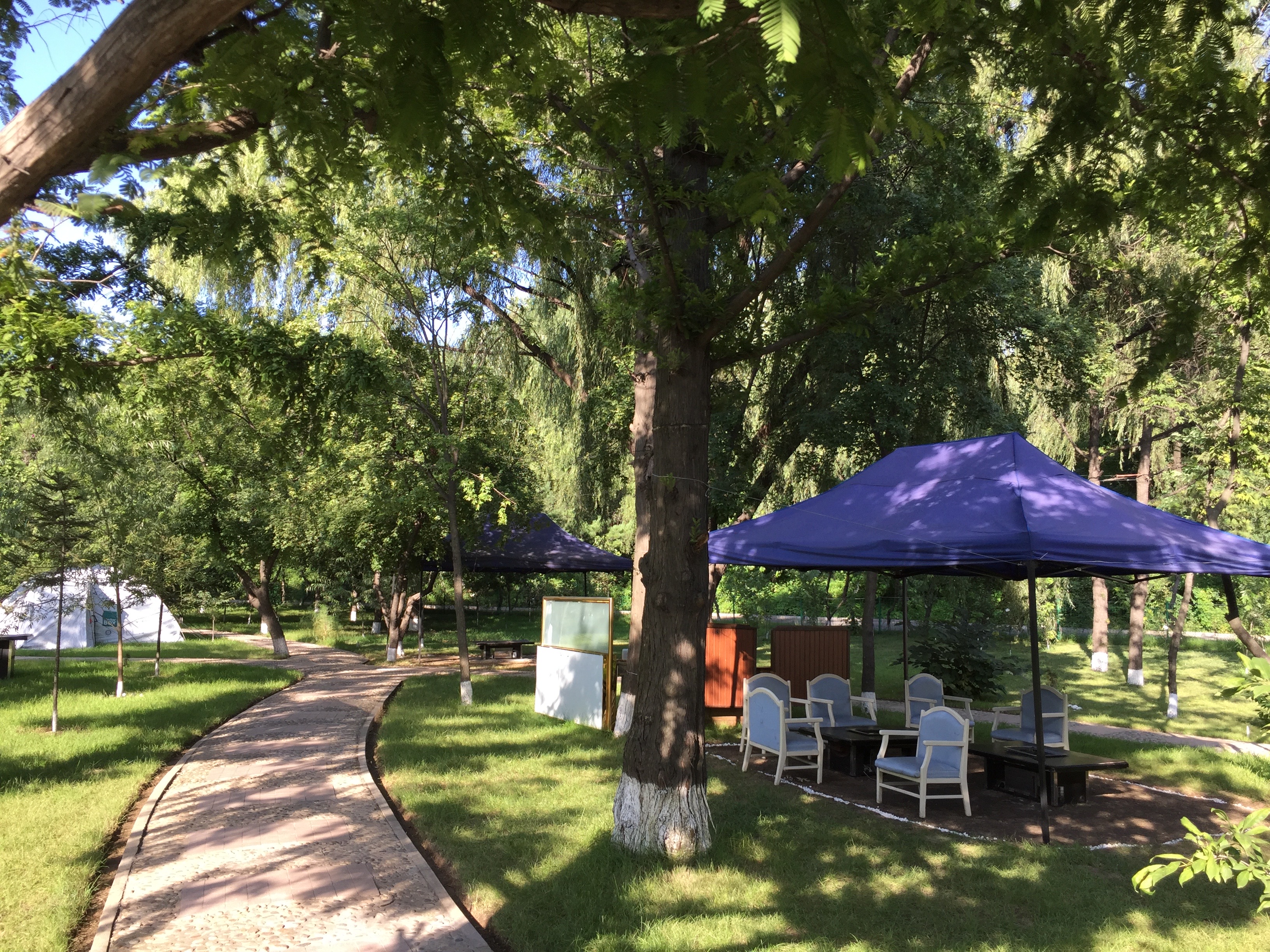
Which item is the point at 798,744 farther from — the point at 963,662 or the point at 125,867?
the point at 963,662

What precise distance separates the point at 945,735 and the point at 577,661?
18.1 ft

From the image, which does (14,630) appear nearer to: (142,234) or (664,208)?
(142,234)

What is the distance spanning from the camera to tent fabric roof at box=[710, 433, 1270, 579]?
293 inches

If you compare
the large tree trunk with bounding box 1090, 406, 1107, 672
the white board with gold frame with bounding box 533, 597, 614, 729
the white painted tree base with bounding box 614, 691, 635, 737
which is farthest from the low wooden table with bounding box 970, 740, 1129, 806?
the large tree trunk with bounding box 1090, 406, 1107, 672

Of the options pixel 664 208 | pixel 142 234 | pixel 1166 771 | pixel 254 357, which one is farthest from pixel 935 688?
pixel 142 234

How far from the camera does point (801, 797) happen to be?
813 cm

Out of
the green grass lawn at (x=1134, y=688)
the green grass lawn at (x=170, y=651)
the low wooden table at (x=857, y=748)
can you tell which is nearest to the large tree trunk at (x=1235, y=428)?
the green grass lawn at (x=1134, y=688)

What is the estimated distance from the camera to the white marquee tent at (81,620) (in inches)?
812

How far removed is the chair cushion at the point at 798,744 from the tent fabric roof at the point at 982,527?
5.63ft

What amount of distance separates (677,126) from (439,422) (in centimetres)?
1203

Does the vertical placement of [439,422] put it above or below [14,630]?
above

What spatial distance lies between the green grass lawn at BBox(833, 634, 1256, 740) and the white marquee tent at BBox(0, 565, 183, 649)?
1619 centimetres

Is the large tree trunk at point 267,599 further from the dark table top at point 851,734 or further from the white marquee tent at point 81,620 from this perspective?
the dark table top at point 851,734

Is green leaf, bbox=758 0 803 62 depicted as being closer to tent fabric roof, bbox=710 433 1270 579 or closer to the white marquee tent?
tent fabric roof, bbox=710 433 1270 579
